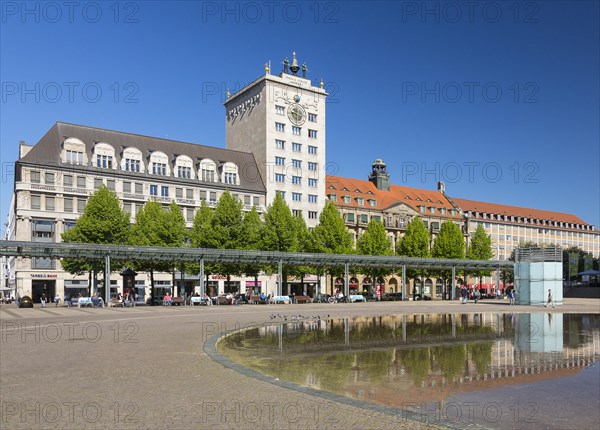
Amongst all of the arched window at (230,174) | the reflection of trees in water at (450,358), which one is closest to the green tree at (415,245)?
the arched window at (230,174)

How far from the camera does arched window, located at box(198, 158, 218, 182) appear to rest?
82188 mm

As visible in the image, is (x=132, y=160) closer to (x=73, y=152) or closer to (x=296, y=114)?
(x=73, y=152)

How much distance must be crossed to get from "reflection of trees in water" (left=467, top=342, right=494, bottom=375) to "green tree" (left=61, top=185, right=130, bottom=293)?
43.8 m

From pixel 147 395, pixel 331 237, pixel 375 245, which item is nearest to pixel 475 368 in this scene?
pixel 147 395

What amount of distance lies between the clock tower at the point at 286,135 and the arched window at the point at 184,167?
9646mm

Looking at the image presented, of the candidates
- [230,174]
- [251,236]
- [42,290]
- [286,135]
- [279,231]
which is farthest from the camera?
[286,135]

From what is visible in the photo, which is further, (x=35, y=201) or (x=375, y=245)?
(x=375, y=245)

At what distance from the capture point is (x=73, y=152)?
2773 inches

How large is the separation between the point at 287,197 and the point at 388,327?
61.8m

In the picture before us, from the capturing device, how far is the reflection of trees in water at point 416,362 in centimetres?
1313

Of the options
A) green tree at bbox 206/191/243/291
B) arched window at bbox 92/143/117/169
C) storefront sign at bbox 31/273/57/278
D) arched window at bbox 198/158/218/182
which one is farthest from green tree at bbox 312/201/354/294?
storefront sign at bbox 31/273/57/278

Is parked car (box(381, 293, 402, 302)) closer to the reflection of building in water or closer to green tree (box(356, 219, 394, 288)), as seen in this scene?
green tree (box(356, 219, 394, 288))

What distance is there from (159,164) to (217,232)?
23027mm

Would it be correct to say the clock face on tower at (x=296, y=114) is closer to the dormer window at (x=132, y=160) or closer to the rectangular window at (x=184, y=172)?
the rectangular window at (x=184, y=172)
